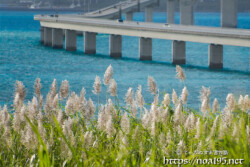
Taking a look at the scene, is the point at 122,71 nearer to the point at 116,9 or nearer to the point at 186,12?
the point at 186,12

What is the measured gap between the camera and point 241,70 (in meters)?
68.1

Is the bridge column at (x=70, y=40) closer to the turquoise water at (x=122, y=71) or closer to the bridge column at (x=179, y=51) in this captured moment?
Answer: the turquoise water at (x=122, y=71)

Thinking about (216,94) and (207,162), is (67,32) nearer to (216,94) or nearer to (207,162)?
(216,94)

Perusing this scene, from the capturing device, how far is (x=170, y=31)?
239 ft

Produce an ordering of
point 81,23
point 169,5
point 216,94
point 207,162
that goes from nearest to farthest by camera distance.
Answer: point 207,162 < point 216,94 < point 81,23 < point 169,5

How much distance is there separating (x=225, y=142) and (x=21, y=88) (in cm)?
324

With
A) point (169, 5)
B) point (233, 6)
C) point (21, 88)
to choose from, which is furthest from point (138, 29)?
point (169, 5)

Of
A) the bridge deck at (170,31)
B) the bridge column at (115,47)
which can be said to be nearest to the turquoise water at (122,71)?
the bridge column at (115,47)

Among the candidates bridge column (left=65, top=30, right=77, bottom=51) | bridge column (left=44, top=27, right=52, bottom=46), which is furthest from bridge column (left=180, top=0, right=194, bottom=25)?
bridge column (left=65, top=30, right=77, bottom=51)

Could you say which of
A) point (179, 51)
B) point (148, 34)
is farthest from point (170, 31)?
point (148, 34)

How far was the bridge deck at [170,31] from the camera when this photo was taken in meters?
64.2

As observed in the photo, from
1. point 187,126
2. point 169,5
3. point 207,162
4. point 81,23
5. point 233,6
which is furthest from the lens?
point 169,5

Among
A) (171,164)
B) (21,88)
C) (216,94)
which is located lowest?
(216,94)

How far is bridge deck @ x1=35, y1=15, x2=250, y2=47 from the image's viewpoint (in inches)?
2527
